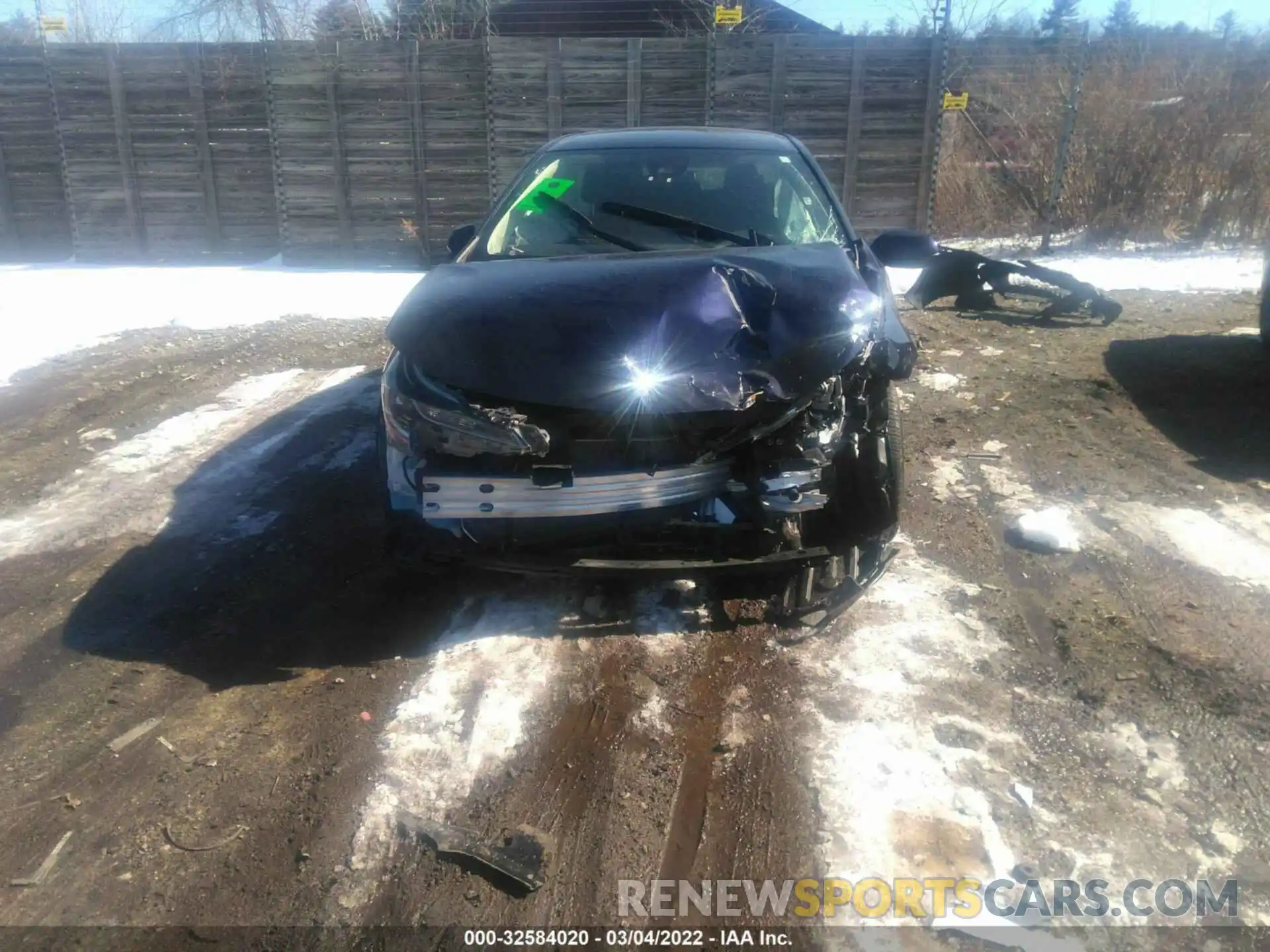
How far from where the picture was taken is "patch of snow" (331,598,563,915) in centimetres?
235

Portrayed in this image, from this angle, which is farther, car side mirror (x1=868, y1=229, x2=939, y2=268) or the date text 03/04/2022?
car side mirror (x1=868, y1=229, x2=939, y2=268)

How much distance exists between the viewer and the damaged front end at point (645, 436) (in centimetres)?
278

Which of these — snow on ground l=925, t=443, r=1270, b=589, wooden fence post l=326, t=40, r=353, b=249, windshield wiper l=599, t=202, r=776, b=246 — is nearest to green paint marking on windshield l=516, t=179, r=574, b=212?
windshield wiper l=599, t=202, r=776, b=246

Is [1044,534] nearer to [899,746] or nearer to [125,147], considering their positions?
[899,746]

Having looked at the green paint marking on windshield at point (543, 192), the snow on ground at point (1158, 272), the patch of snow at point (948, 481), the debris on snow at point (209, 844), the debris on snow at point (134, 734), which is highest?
the green paint marking on windshield at point (543, 192)

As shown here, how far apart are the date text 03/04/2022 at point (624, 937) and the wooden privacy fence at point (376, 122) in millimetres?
10001

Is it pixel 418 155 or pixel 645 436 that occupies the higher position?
pixel 418 155

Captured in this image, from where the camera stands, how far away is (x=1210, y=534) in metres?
3.86

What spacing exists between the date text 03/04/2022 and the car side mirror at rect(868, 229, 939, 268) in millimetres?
3147

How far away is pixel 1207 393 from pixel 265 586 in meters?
5.79

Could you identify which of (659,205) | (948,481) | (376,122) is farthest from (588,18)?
(948,481)

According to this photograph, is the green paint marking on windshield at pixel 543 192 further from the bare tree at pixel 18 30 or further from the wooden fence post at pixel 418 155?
the bare tree at pixel 18 30

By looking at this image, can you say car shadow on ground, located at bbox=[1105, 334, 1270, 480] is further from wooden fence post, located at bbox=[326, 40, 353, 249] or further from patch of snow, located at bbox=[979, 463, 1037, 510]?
wooden fence post, located at bbox=[326, 40, 353, 249]

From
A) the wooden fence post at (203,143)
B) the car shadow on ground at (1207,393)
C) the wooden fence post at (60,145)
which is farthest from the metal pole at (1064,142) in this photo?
the wooden fence post at (60,145)
